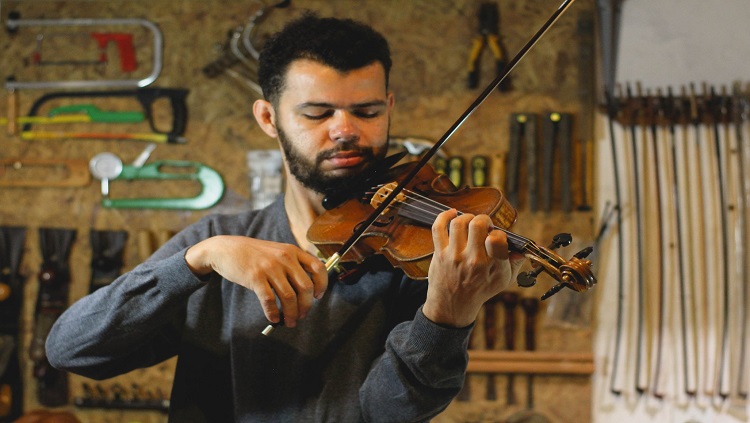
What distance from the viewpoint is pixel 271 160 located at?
11.7 feet

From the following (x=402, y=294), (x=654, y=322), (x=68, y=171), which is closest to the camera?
(x=402, y=294)

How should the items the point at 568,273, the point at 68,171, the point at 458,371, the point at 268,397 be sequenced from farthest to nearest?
the point at 68,171, the point at 268,397, the point at 458,371, the point at 568,273

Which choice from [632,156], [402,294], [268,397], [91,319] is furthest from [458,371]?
[632,156]

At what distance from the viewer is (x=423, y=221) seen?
1.52m

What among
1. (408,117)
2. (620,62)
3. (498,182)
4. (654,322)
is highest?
(620,62)

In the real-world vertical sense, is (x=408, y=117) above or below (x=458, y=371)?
above

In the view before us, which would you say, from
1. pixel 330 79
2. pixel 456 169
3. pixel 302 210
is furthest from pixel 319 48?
pixel 456 169

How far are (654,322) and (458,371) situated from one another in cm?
222

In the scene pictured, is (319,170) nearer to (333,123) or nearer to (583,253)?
(333,123)

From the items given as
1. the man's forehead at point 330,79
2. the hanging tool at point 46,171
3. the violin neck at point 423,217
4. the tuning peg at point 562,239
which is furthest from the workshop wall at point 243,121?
the tuning peg at point 562,239

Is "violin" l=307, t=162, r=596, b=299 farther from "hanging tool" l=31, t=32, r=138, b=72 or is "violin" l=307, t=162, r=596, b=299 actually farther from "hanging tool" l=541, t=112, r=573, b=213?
"hanging tool" l=31, t=32, r=138, b=72

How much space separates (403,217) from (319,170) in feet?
0.75

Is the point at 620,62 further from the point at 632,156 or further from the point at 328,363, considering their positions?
the point at 328,363

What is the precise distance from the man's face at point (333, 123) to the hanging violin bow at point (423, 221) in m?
0.05
